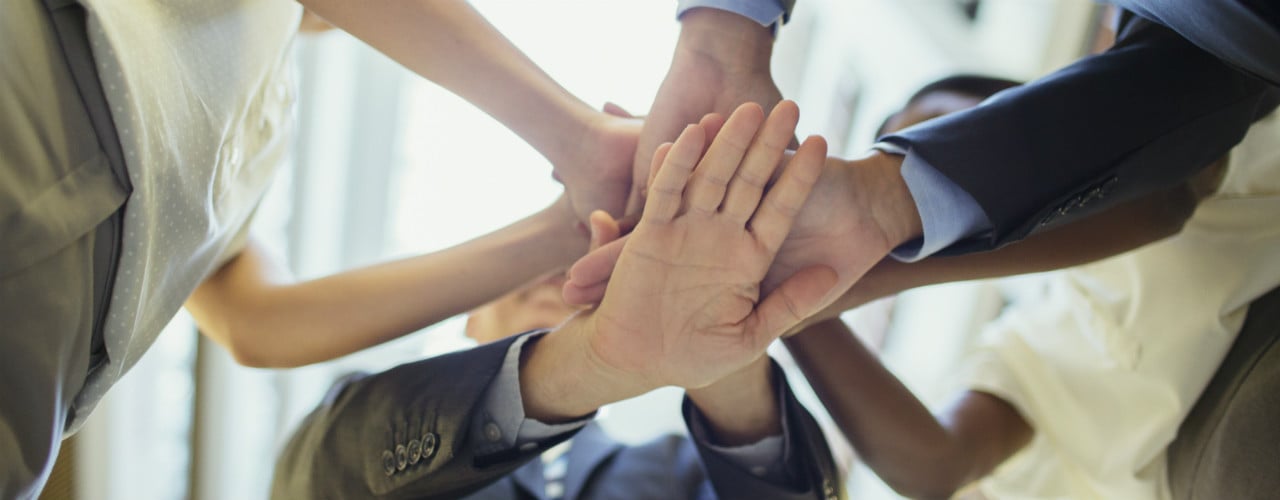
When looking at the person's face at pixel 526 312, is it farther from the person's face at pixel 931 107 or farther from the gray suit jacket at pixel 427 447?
the person's face at pixel 931 107

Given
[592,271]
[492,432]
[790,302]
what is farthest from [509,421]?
[790,302]

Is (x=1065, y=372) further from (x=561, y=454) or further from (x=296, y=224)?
(x=296, y=224)

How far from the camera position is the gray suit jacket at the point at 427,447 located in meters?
0.75

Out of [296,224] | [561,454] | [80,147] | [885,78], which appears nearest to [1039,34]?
[885,78]

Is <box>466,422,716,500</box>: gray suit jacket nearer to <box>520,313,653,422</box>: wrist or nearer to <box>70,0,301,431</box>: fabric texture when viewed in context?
<box>520,313,653,422</box>: wrist

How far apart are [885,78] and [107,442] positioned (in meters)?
1.53

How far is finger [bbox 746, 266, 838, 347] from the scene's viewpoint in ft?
2.02

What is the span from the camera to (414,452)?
75 centimetres

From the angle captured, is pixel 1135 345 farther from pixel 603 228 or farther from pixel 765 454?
pixel 603 228

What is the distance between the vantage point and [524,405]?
748mm

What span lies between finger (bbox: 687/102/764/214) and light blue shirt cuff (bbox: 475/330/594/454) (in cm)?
25

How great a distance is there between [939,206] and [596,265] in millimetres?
255

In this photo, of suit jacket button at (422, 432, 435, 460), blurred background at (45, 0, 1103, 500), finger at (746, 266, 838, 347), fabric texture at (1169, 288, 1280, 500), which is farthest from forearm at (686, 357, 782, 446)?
blurred background at (45, 0, 1103, 500)

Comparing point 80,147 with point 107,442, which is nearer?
point 80,147
